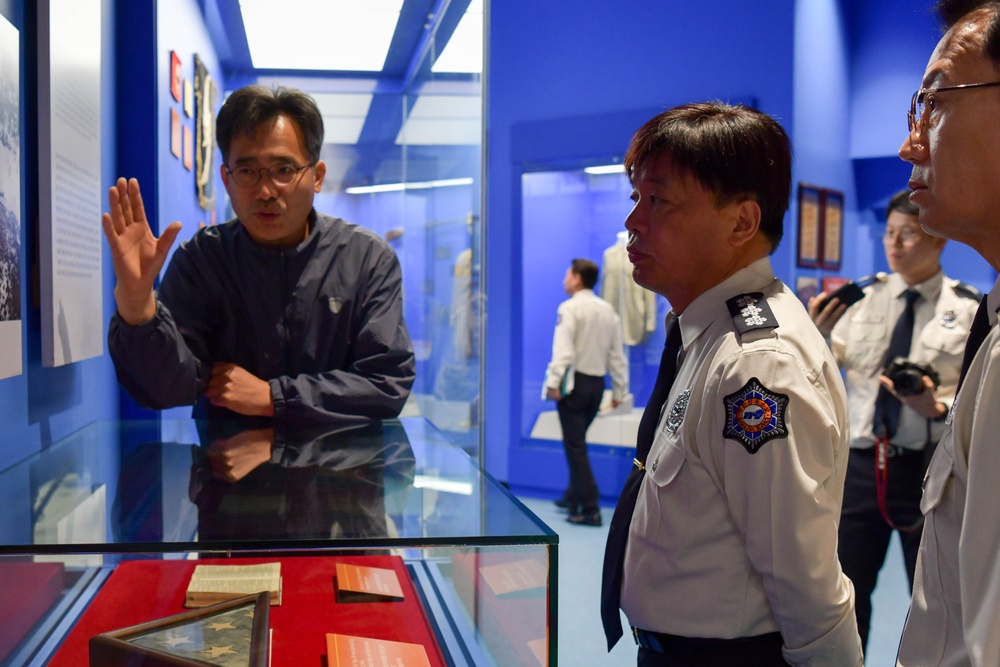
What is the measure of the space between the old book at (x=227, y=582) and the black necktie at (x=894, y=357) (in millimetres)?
2563

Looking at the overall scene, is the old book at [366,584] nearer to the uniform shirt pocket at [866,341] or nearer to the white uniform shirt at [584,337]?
the uniform shirt pocket at [866,341]

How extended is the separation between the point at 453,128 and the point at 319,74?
→ 1.12 m

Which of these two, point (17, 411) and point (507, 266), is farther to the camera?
point (507, 266)

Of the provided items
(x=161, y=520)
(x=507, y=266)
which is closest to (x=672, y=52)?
(x=507, y=266)

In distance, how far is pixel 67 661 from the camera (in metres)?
1.09

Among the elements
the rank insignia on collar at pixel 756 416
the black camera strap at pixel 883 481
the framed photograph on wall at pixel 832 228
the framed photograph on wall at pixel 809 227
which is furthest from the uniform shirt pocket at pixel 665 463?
the framed photograph on wall at pixel 832 228

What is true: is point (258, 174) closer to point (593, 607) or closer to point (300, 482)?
point (300, 482)

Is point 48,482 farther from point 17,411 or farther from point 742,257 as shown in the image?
point 742,257

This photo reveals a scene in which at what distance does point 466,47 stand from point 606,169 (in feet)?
7.99

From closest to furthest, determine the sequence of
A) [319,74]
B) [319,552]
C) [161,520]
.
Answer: [319,552] < [161,520] < [319,74]

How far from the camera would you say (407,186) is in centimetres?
568

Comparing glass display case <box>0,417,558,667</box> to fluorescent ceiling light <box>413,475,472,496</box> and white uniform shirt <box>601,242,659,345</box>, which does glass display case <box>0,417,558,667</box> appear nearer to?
fluorescent ceiling light <box>413,475,472,496</box>

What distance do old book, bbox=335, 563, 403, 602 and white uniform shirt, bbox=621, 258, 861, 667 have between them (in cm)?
39

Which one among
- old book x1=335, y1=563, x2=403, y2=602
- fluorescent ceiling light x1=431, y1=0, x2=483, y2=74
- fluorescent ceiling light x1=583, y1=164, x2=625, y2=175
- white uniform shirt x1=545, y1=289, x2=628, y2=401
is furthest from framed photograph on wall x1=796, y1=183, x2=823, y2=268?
old book x1=335, y1=563, x2=403, y2=602
